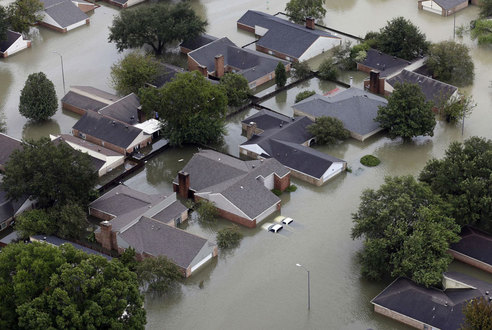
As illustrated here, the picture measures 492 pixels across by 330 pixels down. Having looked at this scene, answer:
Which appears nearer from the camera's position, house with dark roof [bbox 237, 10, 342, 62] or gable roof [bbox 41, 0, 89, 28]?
house with dark roof [bbox 237, 10, 342, 62]

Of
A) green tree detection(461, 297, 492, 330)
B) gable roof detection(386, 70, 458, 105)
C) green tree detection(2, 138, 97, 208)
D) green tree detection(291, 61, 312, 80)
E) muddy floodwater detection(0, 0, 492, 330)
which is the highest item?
green tree detection(2, 138, 97, 208)

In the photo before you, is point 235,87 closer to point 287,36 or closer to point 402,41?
point 287,36

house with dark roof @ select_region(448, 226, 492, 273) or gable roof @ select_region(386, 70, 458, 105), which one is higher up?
gable roof @ select_region(386, 70, 458, 105)

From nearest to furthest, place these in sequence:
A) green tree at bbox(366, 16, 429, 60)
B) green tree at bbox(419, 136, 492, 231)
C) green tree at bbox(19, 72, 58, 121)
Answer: green tree at bbox(419, 136, 492, 231), green tree at bbox(19, 72, 58, 121), green tree at bbox(366, 16, 429, 60)

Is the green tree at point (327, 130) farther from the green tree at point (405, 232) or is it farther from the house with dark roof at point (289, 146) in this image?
the green tree at point (405, 232)

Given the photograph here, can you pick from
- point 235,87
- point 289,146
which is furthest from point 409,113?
point 235,87

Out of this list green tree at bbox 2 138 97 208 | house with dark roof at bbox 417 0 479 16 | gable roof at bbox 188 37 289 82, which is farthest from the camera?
house with dark roof at bbox 417 0 479 16

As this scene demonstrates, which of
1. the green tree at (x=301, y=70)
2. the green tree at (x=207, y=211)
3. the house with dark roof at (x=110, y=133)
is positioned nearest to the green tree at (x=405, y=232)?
the green tree at (x=207, y=211)

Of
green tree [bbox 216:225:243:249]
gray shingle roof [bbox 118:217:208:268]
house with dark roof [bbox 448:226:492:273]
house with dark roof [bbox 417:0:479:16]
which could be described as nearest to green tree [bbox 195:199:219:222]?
green tree [bbox 216:225:243:249]

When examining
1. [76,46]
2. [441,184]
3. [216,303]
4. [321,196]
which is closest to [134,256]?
[216,303]

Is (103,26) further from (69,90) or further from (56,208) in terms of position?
(56,208)

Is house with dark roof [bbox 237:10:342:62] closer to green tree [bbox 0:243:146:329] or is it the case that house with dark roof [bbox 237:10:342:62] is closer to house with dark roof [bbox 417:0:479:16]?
house with dark roof [bbox 417:0:479:16]
